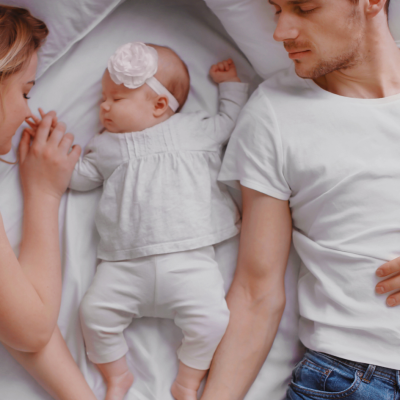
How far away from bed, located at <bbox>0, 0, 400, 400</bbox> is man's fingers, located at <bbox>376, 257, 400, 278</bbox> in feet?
1.04

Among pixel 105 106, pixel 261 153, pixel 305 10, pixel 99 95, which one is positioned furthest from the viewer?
pixel 99 95

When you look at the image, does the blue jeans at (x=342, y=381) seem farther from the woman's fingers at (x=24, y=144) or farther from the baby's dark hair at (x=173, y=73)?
the woman's fingers at (x=24, y=144)

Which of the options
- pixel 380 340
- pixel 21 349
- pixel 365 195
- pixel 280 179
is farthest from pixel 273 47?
pixel 21 349

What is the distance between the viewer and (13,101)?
1213 mm

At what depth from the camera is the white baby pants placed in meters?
1.30

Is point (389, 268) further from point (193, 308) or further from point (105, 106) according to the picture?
point (105, 106)

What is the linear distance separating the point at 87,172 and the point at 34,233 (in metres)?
0.25

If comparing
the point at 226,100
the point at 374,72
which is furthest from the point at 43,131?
the point at 374,72

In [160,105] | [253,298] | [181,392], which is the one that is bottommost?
[181,392]

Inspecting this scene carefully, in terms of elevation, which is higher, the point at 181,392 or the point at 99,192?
the point at 99,192

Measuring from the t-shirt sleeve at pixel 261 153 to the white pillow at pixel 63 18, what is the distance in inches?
22.4

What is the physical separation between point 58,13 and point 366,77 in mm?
948

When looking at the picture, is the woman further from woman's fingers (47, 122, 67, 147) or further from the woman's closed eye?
the woman's closed eye

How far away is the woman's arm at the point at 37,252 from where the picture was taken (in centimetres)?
112
